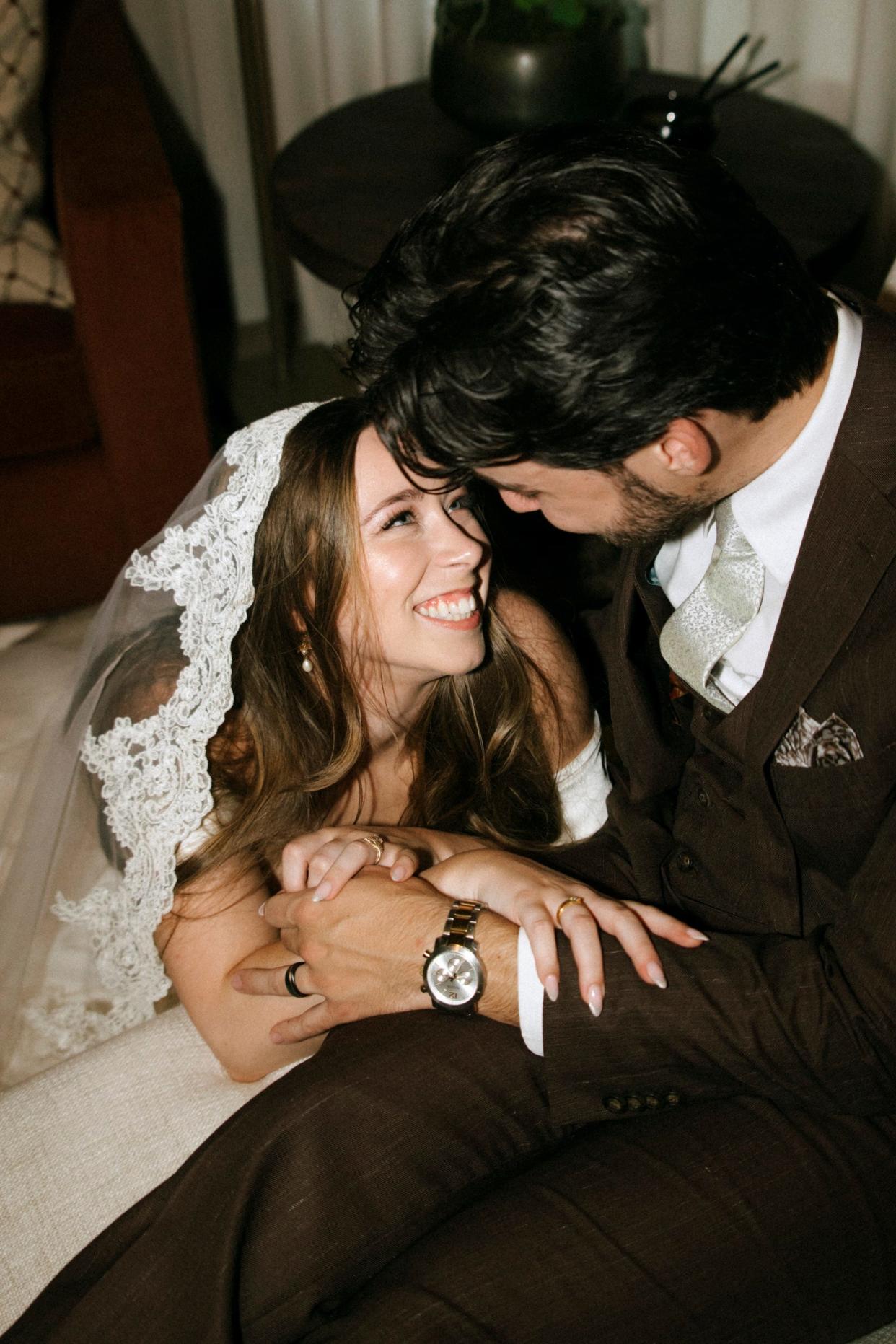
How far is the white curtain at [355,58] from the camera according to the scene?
292 centimetres

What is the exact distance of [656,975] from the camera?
50.5 inches

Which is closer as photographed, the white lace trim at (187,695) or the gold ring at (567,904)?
the gold ring at (567,904)

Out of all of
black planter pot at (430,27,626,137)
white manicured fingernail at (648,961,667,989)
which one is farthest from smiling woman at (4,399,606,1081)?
black planter pot at (430,27,626,137)

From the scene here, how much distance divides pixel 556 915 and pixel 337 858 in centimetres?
30

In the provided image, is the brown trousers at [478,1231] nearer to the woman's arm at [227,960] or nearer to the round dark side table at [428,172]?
the woman's arm at [227,960]

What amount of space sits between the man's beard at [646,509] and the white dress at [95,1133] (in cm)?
78

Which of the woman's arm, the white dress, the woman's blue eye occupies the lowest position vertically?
the white dress

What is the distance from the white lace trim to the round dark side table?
745 mm


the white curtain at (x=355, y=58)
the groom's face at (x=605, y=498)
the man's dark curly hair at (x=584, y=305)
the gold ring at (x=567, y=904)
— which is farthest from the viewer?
the white curtain at (x=355, y=58)

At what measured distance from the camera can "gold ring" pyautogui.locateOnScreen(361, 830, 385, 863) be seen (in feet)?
5.07

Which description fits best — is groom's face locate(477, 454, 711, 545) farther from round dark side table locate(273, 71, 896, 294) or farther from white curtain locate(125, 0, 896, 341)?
white curtain locate(125, 0, 896, 341)

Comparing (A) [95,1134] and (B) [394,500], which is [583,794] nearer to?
(B) [394,500]

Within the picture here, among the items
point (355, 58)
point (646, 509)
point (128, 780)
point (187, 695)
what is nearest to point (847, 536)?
point (646, 509)

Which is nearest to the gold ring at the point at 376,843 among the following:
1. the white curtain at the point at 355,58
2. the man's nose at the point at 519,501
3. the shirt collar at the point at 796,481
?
the man's nose at the point at 519,501
